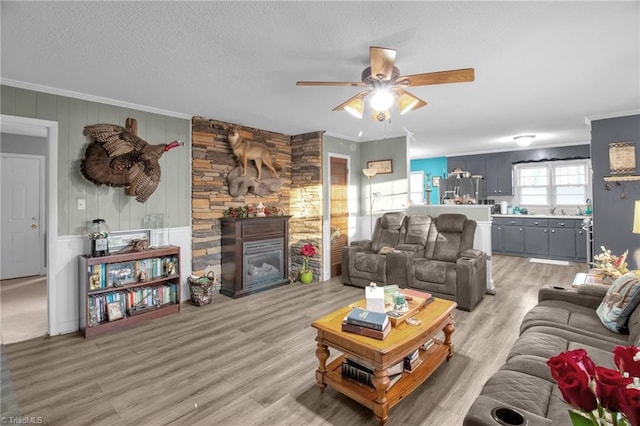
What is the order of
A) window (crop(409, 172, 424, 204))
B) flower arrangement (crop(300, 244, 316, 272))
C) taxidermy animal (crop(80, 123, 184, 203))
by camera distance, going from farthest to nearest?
window (crop(409, 172, 424, 204)), flower arrangement (crop(300, 244, 316, 272)), taxidermy animal (crop(80, 123, 184, 203))

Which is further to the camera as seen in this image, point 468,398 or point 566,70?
point 566,70

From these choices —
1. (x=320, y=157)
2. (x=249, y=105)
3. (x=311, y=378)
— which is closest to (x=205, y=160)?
(x=249, y=105)

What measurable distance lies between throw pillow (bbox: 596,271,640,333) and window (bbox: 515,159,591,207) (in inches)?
233

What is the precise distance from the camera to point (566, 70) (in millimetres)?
2801

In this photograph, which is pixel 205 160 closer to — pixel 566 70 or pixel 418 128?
pixel 418 128

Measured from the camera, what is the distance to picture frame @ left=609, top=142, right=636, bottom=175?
4145 millimetres

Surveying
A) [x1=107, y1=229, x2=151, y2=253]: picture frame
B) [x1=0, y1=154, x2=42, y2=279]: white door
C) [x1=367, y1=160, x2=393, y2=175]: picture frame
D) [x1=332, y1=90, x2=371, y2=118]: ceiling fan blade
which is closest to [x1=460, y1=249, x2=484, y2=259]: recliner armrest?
[x1=367, y1=160, x2=393, y2=175]: picture frame

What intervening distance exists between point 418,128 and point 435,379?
384 centimetres

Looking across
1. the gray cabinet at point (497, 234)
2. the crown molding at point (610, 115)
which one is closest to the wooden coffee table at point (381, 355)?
the crown molding at point (610, 115)

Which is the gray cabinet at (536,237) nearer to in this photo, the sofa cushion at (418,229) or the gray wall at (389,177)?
the gray wall at (389,177)

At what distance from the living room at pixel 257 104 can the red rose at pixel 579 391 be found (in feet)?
6.44

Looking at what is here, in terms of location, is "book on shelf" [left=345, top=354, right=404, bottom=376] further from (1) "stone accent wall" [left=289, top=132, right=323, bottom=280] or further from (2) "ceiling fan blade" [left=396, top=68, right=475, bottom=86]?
(1) "stone accent wall" [left=289, top=132, right=323, bottom=280]

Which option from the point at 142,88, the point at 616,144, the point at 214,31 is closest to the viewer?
the point at 214,31

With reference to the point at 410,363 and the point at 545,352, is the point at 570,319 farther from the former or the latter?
the point at 410,363
